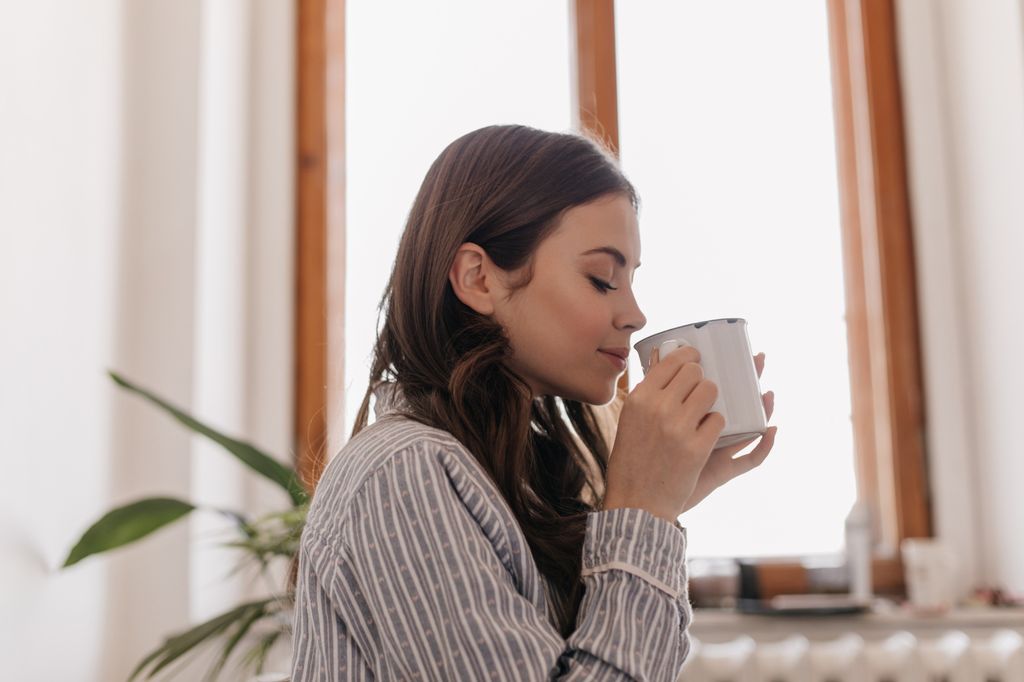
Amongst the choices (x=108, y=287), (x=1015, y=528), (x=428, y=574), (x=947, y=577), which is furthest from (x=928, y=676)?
(x=108, y=287)

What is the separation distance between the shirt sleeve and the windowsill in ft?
3.20

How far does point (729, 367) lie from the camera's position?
0.74 m

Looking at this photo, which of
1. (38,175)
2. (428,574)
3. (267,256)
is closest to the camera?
(428,574)

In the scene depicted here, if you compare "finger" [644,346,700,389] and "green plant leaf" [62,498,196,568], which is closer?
"finger" [644,346,700,389]

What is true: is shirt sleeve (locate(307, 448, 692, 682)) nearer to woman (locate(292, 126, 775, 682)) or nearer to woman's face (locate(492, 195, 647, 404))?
woman (locate(292, 126, 775, 682))

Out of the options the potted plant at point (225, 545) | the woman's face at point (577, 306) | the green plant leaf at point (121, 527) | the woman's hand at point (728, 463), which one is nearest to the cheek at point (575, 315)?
the woman's face at point (577, 306)

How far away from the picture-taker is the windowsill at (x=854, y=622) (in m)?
1.51

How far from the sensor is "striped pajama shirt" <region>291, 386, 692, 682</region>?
1.90ft

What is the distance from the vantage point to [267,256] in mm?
1722

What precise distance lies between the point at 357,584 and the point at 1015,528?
1.31 m

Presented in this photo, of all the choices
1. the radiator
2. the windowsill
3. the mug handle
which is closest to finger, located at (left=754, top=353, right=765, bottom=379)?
the mug handle

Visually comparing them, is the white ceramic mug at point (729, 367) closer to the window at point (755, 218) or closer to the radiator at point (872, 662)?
the radiator at point (872, 662)

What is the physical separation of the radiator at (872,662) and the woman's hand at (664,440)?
804 mm

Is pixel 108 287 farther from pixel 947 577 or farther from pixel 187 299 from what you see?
pixel 947 577
